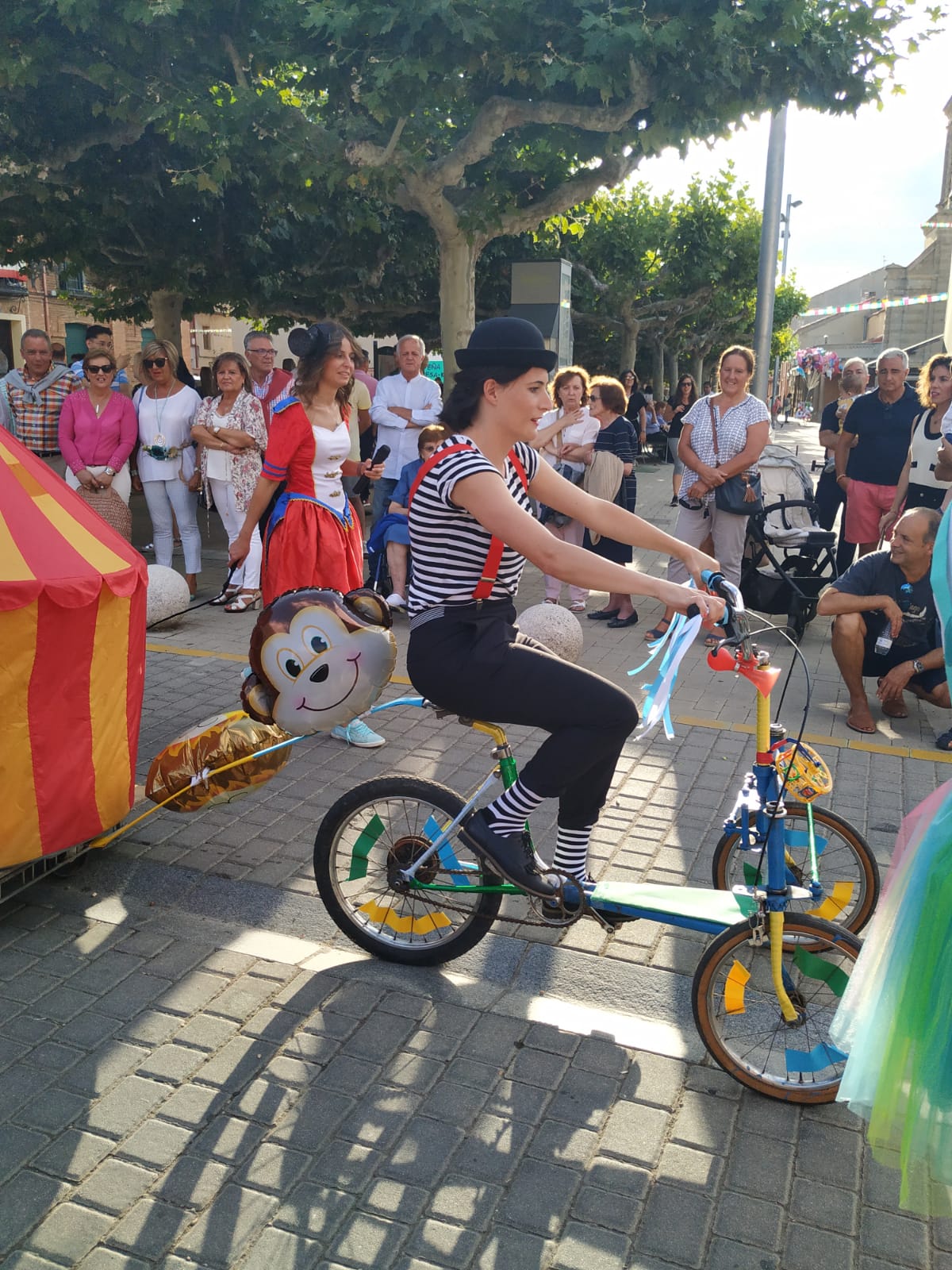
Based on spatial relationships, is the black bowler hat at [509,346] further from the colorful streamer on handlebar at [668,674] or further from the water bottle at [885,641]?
the water bottle at [885,641]

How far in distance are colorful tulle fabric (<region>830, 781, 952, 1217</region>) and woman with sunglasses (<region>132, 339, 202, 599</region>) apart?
7.61 m

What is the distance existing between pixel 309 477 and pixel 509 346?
91.5 inches

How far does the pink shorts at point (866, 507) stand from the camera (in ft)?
29.1

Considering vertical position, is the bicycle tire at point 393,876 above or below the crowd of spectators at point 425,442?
below

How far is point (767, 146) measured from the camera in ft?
40.8

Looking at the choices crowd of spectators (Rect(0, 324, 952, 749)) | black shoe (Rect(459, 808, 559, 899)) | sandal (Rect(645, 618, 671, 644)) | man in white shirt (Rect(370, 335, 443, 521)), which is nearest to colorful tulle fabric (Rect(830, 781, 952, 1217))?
black shoe (Rect(459, 808, 559, 899))

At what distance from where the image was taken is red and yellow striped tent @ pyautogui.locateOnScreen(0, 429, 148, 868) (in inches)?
147

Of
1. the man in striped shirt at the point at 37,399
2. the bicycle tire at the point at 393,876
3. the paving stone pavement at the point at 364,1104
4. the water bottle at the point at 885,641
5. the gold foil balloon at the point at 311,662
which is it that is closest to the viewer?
the paving stone pavement at the point at 364,1104

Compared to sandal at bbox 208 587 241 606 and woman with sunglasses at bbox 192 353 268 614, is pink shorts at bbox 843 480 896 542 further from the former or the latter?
sandal at bbox 208 587 241 606

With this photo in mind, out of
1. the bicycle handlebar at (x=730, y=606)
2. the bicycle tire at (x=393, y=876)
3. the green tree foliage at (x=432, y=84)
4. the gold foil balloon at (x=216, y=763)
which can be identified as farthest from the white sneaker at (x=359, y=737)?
the green tree foliage at (x=432, y=84)

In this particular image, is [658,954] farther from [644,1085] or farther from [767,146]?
[767,146]

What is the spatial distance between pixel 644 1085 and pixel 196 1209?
1.25 metres

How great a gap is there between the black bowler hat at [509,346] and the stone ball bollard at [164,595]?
5236mm

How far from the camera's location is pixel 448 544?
328cm
